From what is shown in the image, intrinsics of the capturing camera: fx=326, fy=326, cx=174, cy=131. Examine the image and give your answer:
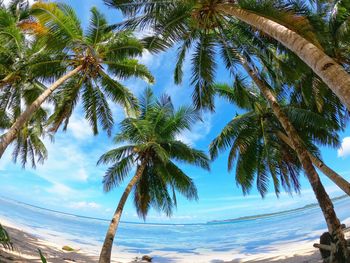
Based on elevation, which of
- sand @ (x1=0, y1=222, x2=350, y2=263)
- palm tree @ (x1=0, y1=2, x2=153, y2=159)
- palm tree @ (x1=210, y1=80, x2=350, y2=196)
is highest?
palm tree @ (x1=0, y1=2, x2=153, y2=159)

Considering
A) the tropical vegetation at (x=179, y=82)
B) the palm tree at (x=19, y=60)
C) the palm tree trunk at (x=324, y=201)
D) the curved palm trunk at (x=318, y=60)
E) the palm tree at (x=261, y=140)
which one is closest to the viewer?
the curved palm trunk at (x=318, y=60)

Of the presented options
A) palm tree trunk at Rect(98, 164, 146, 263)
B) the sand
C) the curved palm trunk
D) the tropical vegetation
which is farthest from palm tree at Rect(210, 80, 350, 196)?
the curved palm trunk

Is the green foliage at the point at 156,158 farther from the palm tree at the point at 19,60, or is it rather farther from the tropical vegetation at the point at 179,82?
the palm tree at the point at 19,60

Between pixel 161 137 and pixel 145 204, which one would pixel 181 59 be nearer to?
pixel 161 137

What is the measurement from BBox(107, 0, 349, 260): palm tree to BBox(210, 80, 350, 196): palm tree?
1618 millimetres

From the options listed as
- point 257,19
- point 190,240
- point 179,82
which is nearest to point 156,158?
point 179,82

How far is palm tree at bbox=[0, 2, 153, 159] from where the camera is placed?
36.8 feet

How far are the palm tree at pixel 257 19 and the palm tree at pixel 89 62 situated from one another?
1.62 meters

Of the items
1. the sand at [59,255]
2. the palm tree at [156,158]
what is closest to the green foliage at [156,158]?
the palm tree at [156,158]

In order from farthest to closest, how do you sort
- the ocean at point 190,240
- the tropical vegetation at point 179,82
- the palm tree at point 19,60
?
the ocean at point 190,240
the palm tree at point 19,60
the tropical vegetation at point 179,82

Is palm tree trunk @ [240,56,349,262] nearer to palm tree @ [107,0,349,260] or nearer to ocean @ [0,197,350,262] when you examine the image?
palm tree @ [107,0,349,260]

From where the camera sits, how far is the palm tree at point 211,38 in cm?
740

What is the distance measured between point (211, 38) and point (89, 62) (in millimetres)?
4700

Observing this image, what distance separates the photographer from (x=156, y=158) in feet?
50.1
